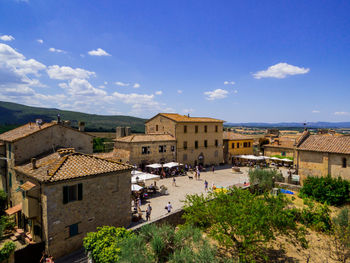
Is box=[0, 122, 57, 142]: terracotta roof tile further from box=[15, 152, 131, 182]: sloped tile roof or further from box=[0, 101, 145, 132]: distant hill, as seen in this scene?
box=[0, 101, 145, 132]: distant hill

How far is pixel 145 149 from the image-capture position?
100ft

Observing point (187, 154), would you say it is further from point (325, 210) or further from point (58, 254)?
point (58, 254)

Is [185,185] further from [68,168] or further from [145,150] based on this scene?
[68,168]

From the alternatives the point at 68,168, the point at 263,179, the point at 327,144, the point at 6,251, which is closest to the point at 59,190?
the point at 68,168

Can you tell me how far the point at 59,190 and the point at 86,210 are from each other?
2268mm

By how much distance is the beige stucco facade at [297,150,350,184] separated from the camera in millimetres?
22138

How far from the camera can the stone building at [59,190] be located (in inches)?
474

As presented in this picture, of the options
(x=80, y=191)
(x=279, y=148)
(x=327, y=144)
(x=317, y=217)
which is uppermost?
(x=327, y=144)

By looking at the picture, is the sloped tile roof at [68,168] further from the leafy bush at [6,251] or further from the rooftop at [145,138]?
the rooftop at [145,138]

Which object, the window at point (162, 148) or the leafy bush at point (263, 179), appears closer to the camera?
the leafy bush at point (263, 179)

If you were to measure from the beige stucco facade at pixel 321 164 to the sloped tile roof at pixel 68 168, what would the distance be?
834 inches

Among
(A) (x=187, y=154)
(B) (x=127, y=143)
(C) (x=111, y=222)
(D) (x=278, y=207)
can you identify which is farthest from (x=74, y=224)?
(A) (x=187, y=154)

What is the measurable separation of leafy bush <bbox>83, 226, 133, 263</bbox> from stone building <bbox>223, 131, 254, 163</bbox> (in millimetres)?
33250

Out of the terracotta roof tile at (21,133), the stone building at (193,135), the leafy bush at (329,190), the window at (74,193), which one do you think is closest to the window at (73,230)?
the window at (74,193)
